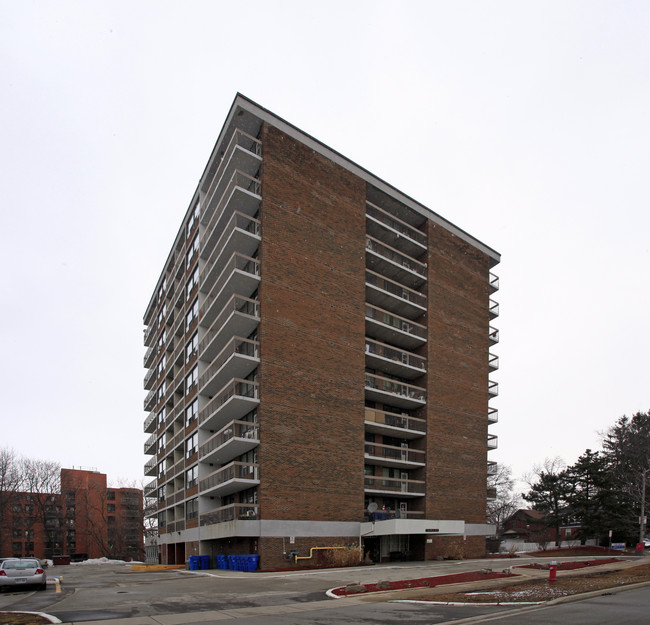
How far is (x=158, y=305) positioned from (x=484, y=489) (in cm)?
4392

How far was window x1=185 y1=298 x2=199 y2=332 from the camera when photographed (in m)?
48.7

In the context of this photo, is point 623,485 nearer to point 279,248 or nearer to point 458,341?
point 458,341

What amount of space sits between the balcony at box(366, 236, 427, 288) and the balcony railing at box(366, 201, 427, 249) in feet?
6.63

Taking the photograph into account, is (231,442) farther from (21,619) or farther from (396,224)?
(396,224)

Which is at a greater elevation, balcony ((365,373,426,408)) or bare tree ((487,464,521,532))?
balcony ((365,373,426,408))

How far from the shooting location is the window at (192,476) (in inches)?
1775

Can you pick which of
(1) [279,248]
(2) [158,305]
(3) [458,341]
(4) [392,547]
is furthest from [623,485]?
(2) [158,305]

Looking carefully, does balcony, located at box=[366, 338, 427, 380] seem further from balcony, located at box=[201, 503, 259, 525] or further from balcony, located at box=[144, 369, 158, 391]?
balcony, located at box=[144, 369, 158, 391]

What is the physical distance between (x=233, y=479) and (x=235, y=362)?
685cm

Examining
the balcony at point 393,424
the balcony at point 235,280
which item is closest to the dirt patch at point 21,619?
the balcony at point 235,280

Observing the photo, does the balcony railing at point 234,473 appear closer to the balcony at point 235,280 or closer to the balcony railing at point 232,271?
the balcony at point 235,280

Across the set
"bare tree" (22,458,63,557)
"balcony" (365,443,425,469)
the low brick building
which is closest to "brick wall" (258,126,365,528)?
"balcony" (365,443,425,469)

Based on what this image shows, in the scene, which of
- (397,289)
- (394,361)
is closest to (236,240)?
(397,289)

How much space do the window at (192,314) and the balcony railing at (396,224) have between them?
16.5 metres
